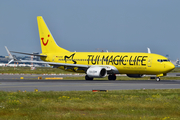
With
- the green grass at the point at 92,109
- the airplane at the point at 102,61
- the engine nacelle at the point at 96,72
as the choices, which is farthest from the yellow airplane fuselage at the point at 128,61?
the green grass at the point at 92,109

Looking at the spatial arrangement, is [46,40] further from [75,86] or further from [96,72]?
[75,86]

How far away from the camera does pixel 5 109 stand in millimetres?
18688

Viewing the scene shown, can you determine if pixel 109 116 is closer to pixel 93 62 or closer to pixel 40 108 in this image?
pixel 40 108

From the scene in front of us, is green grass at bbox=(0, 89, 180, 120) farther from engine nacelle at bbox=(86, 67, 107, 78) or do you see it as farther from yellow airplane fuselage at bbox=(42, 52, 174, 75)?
engine nacelle at bbox=(86, 67, 107, 78)

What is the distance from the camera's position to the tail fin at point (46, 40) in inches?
2518

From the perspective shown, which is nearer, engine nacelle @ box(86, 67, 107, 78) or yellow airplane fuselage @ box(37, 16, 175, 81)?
yellow airplane fuselage @ box(37, 16, 175, 81)

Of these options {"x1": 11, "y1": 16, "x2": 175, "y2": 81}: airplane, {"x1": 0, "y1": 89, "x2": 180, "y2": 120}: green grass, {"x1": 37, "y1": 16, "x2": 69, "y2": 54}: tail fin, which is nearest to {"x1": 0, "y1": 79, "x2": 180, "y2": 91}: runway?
{"x1": 11, "y1": 16, "x2": 175, "y2": 81}: airplane

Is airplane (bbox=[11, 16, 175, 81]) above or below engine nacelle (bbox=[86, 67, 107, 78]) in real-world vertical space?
above

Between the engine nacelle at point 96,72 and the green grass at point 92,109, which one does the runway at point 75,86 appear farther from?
the green grass at point 92,109

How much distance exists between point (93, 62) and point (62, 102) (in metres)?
36.0

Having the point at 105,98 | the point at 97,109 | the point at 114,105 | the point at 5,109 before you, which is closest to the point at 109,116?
the point at 97,109

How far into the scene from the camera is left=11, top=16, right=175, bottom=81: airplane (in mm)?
51969

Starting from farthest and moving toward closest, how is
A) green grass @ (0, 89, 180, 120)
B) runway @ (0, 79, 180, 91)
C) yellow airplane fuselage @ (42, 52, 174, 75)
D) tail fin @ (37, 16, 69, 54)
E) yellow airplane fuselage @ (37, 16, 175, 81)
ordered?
tail fin @ (37, 16, 69, 54) < yellow airplane fuselage @ (37, 16, 175, 81) < yellow airplane fuselage @ (42, 52, 174, 75) < runway @ (0, 79, 180, 91) < green grass @ (0, 89, 180, 120)

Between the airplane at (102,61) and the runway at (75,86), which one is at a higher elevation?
→ the airplane at (102,61)
